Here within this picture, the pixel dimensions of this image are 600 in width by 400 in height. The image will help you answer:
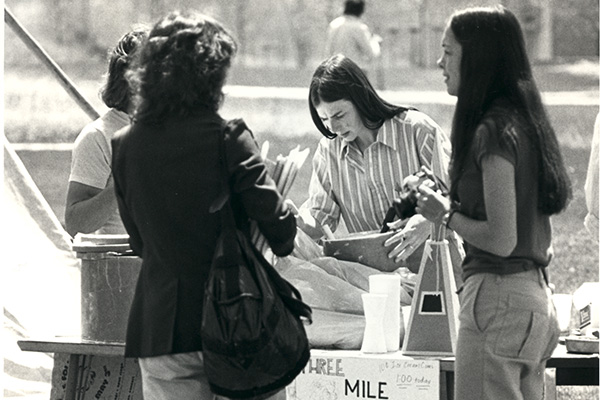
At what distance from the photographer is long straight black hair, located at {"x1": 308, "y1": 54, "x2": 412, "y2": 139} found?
158 inches

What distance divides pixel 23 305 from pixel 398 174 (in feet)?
6.13

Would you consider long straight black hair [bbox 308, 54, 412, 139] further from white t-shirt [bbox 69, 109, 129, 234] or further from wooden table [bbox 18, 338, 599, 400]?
wooden table [bbox 18, 338, 599, 400]

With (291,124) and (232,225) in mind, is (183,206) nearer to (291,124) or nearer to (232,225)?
(232,225)

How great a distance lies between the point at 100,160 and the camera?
3.58 meters

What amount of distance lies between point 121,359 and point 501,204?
5.60 ft

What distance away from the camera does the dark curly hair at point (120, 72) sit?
11.5ft

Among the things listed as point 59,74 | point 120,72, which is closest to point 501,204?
point 120,72

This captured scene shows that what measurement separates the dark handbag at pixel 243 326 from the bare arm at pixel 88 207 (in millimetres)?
1053

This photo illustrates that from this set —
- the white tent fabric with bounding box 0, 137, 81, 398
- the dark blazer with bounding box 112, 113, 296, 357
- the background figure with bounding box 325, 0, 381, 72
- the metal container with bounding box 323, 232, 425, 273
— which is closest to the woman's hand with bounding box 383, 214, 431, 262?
the metal container with bounding box 323, 232, 425, 273

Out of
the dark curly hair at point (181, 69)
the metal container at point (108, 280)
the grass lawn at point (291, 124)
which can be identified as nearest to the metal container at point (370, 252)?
the metal container at point (108, 280)

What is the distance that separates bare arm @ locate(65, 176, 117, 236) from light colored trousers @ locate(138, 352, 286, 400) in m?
1.00

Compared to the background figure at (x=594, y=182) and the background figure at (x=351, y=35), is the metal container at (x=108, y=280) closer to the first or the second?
the background figure at (x=594, y=182)

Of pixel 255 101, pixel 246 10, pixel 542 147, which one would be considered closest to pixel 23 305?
pixel 542 147

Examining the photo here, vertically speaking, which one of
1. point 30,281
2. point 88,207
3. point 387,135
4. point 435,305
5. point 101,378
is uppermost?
point 387,135
